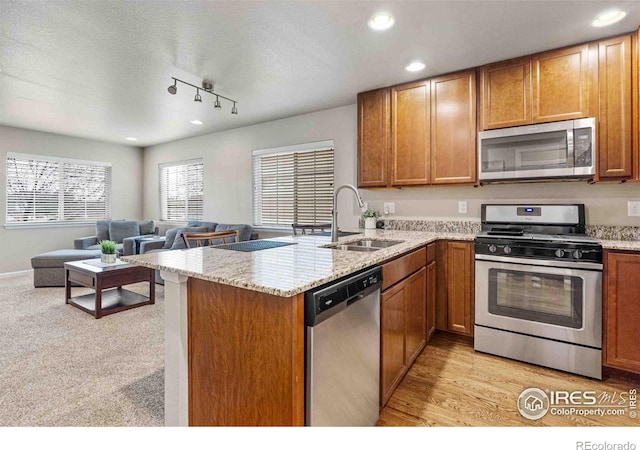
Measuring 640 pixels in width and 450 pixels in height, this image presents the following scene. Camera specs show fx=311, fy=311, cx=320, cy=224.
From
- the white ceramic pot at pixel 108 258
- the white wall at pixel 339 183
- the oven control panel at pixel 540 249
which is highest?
the white wall at pixel 339 183

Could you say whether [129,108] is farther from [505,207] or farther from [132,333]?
[505,207]

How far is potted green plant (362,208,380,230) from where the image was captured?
11.6 feet

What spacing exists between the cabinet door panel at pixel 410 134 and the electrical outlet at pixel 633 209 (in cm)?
155

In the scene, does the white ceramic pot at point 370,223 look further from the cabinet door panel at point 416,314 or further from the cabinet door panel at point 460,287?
the cabinet door panel at point 416,314

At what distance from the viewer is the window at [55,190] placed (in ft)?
16.8

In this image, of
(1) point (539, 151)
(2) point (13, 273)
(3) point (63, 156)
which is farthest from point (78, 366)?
(3) point (63, 156)

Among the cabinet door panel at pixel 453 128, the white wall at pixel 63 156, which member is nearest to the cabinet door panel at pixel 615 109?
the cabinet door panel at pixel 453 128

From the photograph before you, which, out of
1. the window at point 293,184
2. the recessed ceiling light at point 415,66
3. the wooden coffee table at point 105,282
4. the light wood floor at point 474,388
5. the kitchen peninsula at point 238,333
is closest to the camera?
the kitchen peninsula at point 238,333

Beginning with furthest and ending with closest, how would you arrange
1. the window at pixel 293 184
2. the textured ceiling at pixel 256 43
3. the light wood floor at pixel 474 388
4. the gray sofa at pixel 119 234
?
the gray sofa at pixel 119 234 → the window at pixel 293 184 → the textured ceiling at pixel 256 43 → the light wood floor at pixel 474 388

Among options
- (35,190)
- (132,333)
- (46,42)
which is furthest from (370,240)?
(35,190)

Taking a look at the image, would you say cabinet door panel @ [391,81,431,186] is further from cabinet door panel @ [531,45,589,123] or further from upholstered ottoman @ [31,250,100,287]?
upholstered ottoman @ [31,250,100,287]

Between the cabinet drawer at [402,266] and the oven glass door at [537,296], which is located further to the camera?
the oven glass door at [537,296]

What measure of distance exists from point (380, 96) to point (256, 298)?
2.82 meters

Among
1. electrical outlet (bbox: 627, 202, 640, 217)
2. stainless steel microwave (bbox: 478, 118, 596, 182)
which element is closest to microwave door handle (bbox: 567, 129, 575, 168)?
stainless steel microwave (bbox: 478, 118, 596, 182)
